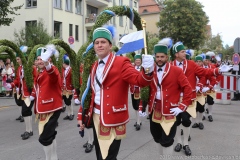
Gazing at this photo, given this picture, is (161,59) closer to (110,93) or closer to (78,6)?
(110,93)

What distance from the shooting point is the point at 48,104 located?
5.16 meters

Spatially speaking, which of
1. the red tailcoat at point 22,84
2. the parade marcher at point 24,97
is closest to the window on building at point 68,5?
the parade marcher at point 24,97

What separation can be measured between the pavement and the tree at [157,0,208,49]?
115 feet

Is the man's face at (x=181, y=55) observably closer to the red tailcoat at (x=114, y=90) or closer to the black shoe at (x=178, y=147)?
the black shoe at (x=178, y=147)

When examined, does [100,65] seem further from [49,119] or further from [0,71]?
[0,71]

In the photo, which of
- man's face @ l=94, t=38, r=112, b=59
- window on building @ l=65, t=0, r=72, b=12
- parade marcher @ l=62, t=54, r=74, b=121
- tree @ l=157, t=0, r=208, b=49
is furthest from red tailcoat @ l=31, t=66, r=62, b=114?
tree @ l=157, t=0, r=208, b=49

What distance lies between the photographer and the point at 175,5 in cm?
4322

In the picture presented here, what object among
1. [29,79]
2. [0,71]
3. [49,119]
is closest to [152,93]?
[49,119]

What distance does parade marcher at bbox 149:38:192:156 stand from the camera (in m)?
4.59

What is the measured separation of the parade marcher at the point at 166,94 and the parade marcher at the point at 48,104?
A: 174 centimetres

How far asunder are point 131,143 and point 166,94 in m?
2.47

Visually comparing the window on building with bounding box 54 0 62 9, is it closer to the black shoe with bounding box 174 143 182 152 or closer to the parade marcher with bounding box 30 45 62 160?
the parade marcher with bounding box 30 45 62 160

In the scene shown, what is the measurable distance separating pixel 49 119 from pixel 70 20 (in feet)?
84.9

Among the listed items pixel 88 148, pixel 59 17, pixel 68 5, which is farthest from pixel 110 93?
pixel 68 5
